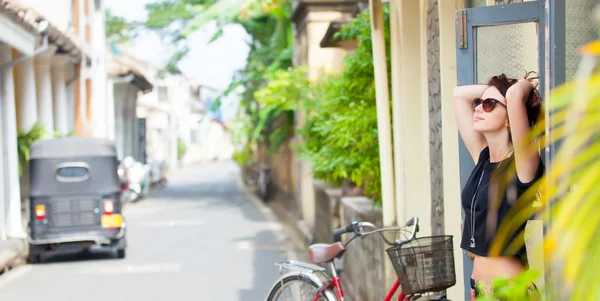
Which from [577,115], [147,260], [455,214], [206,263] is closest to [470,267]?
[455,214]

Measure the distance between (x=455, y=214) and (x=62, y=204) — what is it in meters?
8.20

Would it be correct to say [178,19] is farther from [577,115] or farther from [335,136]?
[577,115]

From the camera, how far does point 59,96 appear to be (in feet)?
72.4

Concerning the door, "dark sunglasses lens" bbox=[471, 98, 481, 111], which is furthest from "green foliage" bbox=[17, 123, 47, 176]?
"dark sunglasses lens" bbox=[471, 98, 481, 111]

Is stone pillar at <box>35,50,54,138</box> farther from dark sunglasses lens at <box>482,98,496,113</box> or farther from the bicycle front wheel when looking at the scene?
dark sunglasses lens at <box>482,98,496,113</box>

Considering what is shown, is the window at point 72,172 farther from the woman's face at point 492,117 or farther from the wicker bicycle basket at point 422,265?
the woman's face at point 492,117

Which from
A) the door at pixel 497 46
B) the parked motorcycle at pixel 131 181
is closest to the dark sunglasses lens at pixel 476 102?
the door at pixel 497 46

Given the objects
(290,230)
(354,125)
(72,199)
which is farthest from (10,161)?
(354,125)

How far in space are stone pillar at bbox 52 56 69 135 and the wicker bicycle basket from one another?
18699 millimetres

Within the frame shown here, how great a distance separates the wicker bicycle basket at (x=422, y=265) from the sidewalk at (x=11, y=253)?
8.66 metres

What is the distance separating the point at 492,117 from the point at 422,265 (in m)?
0.83

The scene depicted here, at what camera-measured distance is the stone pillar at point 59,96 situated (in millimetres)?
21812

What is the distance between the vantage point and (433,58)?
7008 mm

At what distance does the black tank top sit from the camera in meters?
3.47
